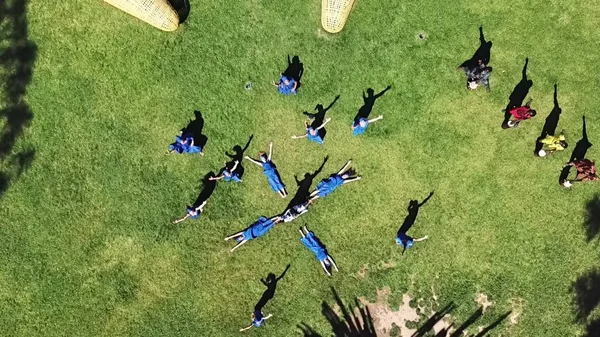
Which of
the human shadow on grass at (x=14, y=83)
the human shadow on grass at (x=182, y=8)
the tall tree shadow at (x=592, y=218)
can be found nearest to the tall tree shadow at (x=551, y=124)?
the tall tree shadow at (x=592, y=218)

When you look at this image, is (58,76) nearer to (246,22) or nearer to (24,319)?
(246,22)

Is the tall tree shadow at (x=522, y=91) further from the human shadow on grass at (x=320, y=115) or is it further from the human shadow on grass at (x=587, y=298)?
the human shadow on grass at (x=587, y=298)

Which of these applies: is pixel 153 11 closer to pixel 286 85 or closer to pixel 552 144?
pixel 286 85

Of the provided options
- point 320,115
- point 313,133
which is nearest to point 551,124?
point 320,115

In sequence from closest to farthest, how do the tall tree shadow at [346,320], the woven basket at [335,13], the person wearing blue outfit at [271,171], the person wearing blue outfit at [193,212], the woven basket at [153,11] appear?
the woven basket at [153,11]
the woven basket at [335,13]
the person wearing blue outfit at [193,212]
the person wearing blue outfit at [271,171]
the tall tree shadow at [346,320]

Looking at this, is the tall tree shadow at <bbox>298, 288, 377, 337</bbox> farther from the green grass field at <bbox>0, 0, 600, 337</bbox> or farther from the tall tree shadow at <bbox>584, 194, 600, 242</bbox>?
the tall tree shadow at <bbox>584, 194, 600, 242</bbox>

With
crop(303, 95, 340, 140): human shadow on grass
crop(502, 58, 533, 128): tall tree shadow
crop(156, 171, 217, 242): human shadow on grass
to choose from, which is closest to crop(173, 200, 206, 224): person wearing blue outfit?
crop(156, 171, 217, 242): human shadow on grass
